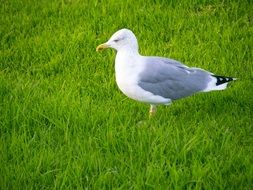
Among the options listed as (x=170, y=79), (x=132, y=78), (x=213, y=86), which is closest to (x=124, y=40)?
(x=132, y=78)

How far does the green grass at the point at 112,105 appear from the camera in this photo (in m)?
3.92

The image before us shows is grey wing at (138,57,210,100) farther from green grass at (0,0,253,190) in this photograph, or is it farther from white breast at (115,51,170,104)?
green grass at (0,0,253,190)

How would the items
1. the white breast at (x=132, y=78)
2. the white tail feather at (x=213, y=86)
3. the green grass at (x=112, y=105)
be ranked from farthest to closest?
the white tail feather at (x=213, y=86) < the white breast at (x=132, y=78) < the green grass at (x=112, y=105)

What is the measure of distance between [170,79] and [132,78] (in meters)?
0.39

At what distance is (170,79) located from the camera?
485 cm

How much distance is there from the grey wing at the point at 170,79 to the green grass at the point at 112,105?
0.78 ft

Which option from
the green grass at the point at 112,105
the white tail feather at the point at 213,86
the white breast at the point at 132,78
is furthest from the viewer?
the white tail feather at the point at 213,86

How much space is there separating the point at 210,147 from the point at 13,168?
1590 mm

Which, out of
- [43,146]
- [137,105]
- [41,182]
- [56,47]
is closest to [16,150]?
[43,146]

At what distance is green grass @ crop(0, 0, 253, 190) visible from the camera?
3920mm

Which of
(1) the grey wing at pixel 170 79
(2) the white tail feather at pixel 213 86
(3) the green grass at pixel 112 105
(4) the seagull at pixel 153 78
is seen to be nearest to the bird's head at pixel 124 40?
(4) the seagull at pixel 153 78

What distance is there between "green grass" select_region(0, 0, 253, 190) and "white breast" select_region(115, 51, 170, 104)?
21cm

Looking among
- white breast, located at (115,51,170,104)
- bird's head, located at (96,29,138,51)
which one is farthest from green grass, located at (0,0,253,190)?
bird's head, located at (96,29,138,51)

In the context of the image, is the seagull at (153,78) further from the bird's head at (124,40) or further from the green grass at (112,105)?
the green grass at (112,105)
